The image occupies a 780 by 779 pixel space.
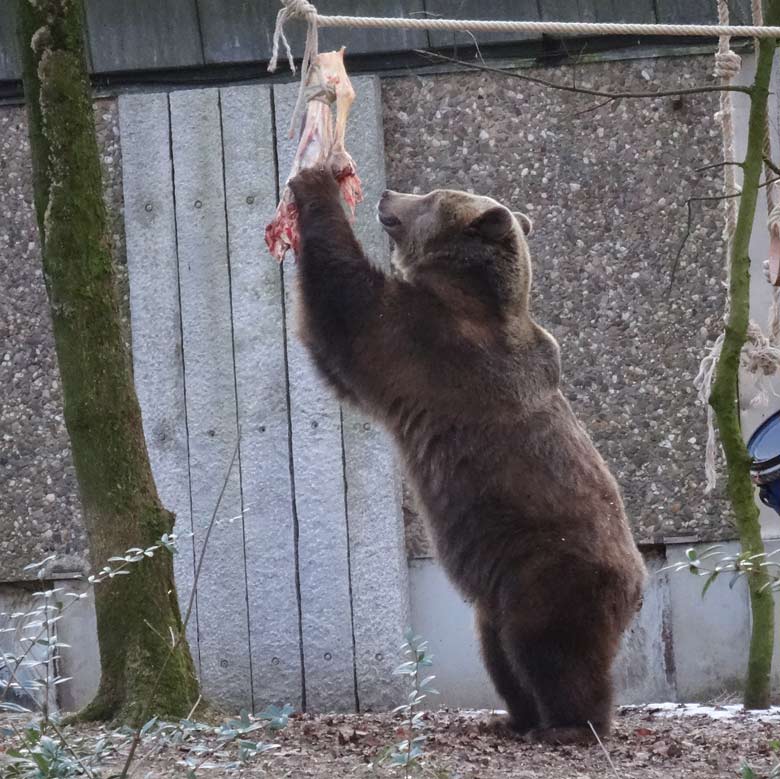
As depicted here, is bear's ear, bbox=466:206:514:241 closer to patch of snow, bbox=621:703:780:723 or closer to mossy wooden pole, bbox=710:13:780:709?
mossy wooden pole, bbox=710:13:780:709

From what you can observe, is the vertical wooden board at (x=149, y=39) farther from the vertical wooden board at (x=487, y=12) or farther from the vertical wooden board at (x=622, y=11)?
the vertical wooden board at (x=622, y=11)

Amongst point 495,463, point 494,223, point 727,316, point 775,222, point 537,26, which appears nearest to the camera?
point 537,26

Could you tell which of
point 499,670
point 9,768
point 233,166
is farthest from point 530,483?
point 233,166

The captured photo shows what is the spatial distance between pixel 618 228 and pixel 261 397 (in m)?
1.88

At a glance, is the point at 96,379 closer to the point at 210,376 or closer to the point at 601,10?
the point at 210,376

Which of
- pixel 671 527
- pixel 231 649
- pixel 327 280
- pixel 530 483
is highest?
pixel 327 280

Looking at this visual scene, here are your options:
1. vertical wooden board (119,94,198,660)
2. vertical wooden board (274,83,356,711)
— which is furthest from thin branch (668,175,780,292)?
vertical wooden board (119,94,198,660)

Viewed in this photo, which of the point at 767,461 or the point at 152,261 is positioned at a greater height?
the point at 152,261

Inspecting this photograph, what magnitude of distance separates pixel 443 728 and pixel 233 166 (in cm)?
297

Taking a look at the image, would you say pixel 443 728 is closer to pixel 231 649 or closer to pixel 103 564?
pixel 103 564

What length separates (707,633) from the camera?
257 inches

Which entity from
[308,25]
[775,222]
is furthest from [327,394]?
[308,25]

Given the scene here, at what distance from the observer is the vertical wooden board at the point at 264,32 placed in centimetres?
668

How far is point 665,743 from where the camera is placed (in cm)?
448
